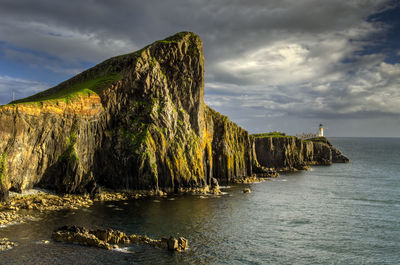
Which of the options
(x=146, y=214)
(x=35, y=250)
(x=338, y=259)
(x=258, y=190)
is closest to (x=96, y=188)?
(x=146, y=214)

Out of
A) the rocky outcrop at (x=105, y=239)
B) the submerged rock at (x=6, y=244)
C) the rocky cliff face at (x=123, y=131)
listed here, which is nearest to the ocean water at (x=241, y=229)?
the submerged rock at (x=6, y=244)

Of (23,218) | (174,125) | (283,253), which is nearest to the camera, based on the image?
(283,253)

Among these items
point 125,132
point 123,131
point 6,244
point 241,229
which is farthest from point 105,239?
point 123,131

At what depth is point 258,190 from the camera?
4417 inches

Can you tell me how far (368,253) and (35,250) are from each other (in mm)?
Answer: 51010

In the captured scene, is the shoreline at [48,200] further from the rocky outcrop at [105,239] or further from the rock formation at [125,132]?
the rocky outcrop at [105,239]

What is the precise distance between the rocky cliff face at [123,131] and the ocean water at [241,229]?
13578mm

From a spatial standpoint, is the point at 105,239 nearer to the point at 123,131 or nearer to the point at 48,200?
the point at 48,200

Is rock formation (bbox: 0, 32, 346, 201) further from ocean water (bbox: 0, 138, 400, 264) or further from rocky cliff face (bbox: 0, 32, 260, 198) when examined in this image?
ocean water (bbox: 0, 138, 400, 264)

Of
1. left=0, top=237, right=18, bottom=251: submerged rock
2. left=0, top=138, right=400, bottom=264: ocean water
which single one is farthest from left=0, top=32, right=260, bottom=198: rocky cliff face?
left=0, top=237, right=18, bottom=251: submerged rock

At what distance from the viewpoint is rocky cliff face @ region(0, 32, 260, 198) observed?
83000 millimetres

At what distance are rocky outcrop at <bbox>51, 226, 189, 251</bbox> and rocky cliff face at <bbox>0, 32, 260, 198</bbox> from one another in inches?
1177

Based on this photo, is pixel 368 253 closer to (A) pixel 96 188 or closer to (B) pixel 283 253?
(B) pixel 283 253

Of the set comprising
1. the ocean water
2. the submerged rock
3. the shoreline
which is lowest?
the ocean water
